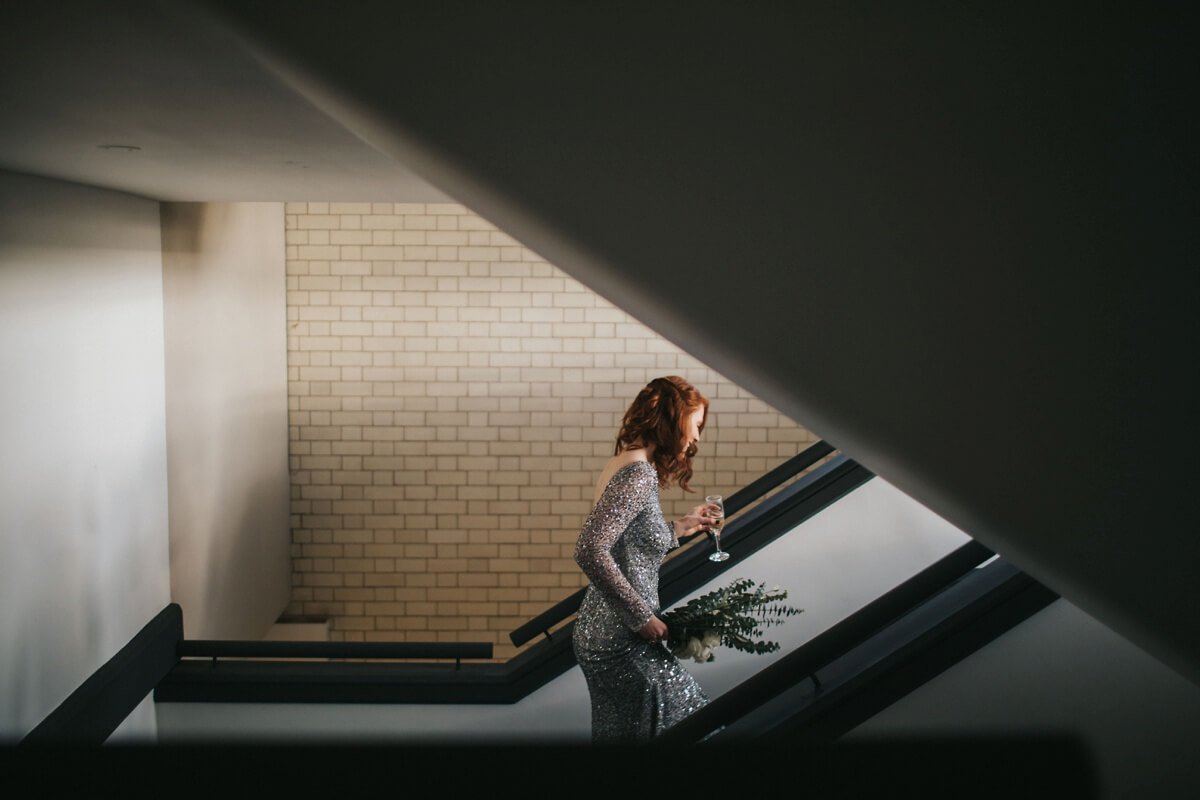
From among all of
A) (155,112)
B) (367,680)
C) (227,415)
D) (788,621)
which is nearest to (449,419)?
(227,415)

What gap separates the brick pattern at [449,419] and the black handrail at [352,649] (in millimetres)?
3373

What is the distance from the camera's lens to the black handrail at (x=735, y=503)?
430 centimetres

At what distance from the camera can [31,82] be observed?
6.86 ft

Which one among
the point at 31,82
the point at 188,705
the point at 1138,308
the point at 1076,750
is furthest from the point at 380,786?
the point at 188,705

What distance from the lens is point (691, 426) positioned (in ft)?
10.8

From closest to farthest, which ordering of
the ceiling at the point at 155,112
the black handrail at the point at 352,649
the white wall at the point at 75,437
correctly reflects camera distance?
the ceiling at the point at 155,112 → the white wall at the point at 75,437 → the black handrail at the point at 352,649

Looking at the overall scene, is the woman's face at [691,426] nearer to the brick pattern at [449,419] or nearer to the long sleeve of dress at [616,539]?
the long sleeve of dress at [616,539]

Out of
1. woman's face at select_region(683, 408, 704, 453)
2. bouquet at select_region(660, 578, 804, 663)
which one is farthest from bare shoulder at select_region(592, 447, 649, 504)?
bouquet at select_region(660, 578, 804, 663)

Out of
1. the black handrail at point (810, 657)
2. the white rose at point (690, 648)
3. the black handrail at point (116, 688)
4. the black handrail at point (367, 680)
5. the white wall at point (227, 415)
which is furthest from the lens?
the white wall at point (227, 415)

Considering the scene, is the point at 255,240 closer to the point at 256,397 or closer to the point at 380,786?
the point at 256,397

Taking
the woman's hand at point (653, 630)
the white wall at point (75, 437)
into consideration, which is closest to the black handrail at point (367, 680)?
the white wall at point (75, 437)

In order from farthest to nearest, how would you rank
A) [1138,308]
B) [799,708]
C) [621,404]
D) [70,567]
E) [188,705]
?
[621,404], [188,705], [70,567], [799,708], [1138,308]

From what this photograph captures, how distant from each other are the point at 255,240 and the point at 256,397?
1.13 metres

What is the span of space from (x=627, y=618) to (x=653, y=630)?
11 cm
